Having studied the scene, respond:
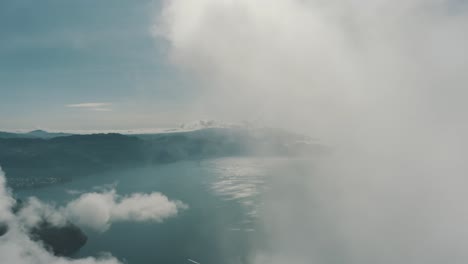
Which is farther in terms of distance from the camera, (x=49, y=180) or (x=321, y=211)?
(x=49, y=180)

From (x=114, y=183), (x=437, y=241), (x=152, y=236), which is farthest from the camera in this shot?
(x=114, y=183)

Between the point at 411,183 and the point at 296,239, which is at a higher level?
the point at 411,183

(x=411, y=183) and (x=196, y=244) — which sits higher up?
(x=411, y=183)

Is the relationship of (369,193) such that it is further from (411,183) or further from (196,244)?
(196,244)

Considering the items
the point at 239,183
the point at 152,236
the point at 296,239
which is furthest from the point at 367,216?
the point at 239,183

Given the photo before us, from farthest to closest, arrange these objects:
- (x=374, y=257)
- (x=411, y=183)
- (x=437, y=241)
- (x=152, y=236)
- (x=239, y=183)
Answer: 1. (x=239, y=183)
2. (x=411, y=183)
3. (x=152, y=236)
4. (x=437, y=241)
5. (x=374, y=257)

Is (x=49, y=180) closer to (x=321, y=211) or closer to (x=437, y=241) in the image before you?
(x=321, y=211)

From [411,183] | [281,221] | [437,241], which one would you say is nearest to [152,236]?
[281,221]

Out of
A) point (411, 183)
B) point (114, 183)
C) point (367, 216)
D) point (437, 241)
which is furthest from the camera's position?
point (114, 183)

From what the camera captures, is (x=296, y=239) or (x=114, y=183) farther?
(x=114, y=183)

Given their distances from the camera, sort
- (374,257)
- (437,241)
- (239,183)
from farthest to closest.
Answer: (239,183), (437,241), (374,257)
